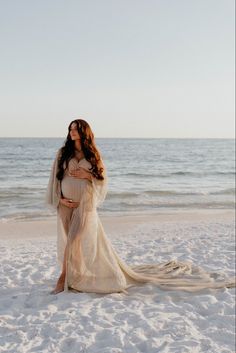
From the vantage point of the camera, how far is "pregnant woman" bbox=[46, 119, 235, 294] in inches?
191

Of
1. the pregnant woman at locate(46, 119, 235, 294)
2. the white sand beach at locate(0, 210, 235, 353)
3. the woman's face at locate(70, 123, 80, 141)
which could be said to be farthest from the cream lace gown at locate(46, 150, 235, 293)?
the woman's face at locate(70, 123, 80, 141)

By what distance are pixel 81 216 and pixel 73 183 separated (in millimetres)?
397

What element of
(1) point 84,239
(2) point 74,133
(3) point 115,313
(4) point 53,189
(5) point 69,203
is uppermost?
(2) point 74,133

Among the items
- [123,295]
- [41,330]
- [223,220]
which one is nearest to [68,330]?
[41,330]

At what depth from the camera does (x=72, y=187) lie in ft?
16.1

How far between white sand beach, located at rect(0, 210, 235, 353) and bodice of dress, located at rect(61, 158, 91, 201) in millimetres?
1148

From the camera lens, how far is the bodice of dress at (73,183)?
15.9 feet

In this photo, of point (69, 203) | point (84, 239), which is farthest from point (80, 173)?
point (84, 239)

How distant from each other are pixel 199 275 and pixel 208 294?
0.61 m

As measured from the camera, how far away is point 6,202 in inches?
554

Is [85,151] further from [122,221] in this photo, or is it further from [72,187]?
[122,221]

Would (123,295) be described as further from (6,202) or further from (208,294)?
(6,202)

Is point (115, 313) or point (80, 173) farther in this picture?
point (80, 173)

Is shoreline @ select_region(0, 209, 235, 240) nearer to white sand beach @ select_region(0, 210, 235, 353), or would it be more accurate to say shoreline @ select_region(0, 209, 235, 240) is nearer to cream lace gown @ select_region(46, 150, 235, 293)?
white sand beach @ select_region(0, 210, 235, 353)
